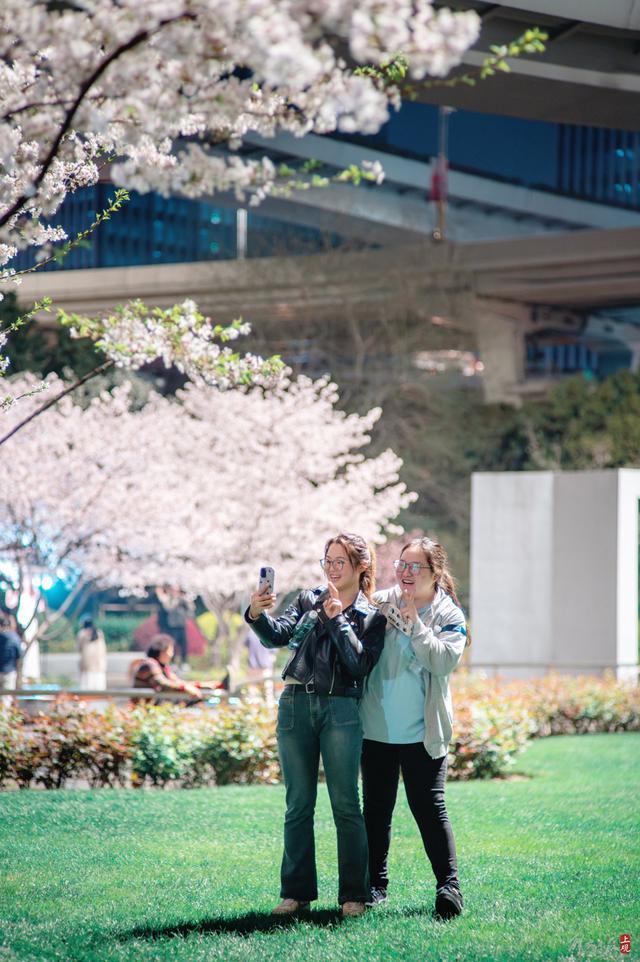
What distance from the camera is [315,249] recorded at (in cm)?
4038

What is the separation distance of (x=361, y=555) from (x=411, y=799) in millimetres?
1144

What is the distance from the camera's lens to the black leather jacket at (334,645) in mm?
5590

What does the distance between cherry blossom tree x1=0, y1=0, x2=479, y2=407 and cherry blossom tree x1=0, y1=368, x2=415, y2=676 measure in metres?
16.3

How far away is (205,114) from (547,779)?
856 centimetres

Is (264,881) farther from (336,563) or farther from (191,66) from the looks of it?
(191,66)

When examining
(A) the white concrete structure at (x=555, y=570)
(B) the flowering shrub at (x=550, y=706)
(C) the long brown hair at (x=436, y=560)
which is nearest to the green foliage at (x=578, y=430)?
(A) the white concrete structure at (x=555, y=570)

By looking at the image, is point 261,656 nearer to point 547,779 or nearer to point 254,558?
point 254,558

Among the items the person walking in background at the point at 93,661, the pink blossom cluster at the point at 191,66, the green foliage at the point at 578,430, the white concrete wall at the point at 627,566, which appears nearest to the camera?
the pink blossom cluster at the point at 191,66

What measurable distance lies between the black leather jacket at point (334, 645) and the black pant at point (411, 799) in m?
0.35

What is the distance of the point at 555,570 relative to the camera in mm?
20969

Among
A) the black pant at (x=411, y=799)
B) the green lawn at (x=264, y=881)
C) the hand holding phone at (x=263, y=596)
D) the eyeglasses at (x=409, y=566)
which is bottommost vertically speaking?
the green lawn at (x=264, y=881)

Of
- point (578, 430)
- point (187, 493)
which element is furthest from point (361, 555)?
point (578, 430)

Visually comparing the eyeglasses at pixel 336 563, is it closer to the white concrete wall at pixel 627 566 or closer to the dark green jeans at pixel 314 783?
the dark green jeans at pixel 314 783

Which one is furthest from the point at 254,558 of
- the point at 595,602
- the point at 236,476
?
the point at 595,602
